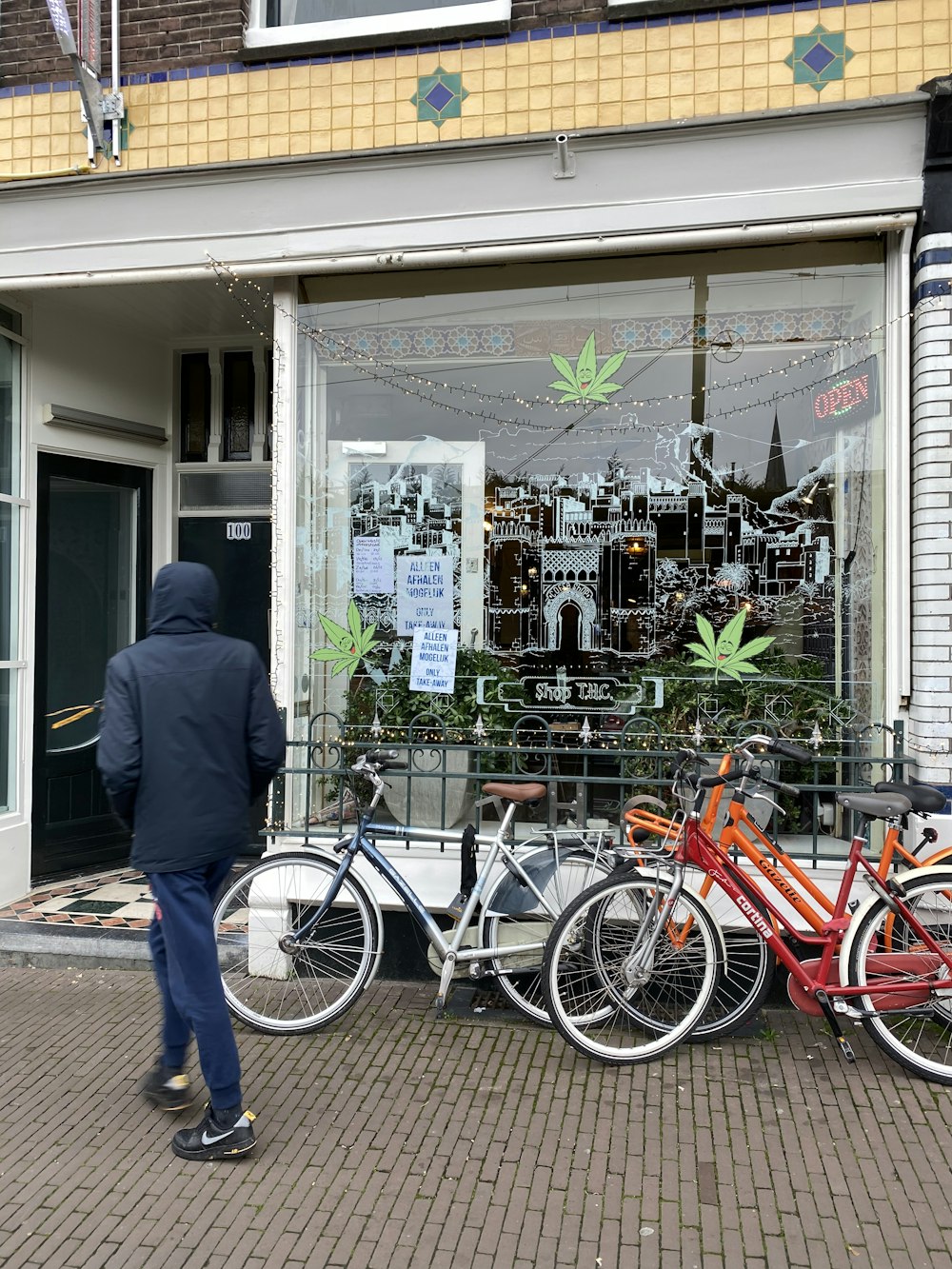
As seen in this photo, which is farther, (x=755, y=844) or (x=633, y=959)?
(x=755, y=844)

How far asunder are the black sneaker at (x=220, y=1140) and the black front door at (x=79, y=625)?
324 cm

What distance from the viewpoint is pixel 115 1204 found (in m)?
3.02

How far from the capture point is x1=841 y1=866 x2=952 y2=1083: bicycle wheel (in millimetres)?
3772

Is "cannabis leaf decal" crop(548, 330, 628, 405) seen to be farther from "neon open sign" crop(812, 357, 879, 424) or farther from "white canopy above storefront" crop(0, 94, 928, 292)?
"neon open sign" crop(812, 357, 879, 424)

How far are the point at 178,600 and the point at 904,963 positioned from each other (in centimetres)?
309

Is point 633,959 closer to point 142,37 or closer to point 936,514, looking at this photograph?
point 936,514

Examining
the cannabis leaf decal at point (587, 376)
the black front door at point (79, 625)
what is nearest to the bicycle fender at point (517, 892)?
the cannabis leaf decal at point (587, 376)

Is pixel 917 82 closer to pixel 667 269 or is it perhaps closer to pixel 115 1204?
pixel 667 269

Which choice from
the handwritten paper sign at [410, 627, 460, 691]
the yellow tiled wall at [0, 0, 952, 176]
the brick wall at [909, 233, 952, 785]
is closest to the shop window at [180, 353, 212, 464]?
the yellow tiled wall at [0, 0, 952, 176]

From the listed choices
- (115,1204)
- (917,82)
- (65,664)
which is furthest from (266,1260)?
(917,82)

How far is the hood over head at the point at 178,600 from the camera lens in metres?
3.34

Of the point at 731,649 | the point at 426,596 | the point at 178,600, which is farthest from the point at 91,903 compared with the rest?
the point at 731,649

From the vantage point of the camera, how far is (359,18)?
5.09 metres

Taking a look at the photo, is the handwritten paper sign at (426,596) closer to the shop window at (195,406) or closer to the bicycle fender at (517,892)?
the bicycle fender at (517,892)
